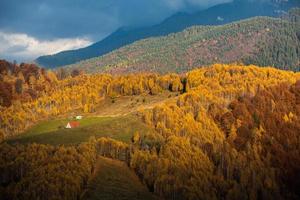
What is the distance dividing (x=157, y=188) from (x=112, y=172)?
14658 mm

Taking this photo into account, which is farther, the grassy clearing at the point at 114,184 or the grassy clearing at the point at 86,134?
the grassy clearing at the point at 86,134

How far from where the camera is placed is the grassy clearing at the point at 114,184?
131 metres

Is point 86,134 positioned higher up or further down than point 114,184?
higher up

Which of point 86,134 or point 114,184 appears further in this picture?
point 86,134

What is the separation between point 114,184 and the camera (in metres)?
141

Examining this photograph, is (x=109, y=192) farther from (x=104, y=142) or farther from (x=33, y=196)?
(x=104, y=142)

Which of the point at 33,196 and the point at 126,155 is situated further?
the point at 126,155

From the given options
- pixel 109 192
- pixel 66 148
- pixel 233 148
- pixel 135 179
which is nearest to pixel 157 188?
pixel 135 179

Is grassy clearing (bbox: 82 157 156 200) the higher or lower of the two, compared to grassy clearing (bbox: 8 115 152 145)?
lower

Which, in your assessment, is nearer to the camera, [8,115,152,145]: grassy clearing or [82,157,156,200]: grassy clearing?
[82,157,156,200]: grassy clearing

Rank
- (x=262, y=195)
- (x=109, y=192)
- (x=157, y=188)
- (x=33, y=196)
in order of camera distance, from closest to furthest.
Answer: (x=33, y=196)
(x=109, y=192)
(x=157, y=188)
(x=262, y=195)

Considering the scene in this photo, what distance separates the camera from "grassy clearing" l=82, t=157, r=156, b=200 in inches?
5164

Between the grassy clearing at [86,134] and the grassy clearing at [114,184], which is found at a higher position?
the grassy clearing at [86,134]

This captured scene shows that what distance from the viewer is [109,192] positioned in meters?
132
